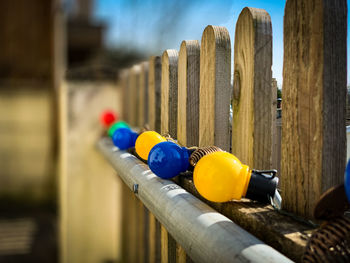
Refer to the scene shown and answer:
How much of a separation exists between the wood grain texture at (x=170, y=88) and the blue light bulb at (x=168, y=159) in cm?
55

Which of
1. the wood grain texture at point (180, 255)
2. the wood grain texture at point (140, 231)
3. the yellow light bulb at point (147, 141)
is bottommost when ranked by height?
the wood grain texture at point (140, 231)

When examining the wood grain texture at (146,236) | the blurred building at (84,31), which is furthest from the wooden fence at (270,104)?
the blurred building at (84,31)

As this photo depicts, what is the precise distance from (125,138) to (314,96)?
4.22ft

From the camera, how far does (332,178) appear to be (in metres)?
0.75

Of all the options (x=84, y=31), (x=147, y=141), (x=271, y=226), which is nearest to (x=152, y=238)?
(x=147, y=141)

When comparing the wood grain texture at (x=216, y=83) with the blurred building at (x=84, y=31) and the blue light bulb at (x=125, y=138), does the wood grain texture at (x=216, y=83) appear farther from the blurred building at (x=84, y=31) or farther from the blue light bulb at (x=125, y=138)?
the blurred building at (x=84, y=31)

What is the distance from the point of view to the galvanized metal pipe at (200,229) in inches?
24.7

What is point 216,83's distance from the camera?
1218 millimetres

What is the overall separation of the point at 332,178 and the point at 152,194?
56 cm

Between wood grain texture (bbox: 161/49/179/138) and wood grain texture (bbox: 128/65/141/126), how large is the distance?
0.81 m

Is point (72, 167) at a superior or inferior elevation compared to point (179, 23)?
inferior

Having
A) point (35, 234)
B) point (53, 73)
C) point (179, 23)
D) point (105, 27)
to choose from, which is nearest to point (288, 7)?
point (179, 23)

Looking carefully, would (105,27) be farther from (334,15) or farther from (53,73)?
(334,15)

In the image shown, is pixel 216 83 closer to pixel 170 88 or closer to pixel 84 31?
pixel 170 88
